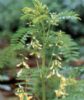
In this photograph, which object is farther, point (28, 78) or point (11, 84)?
point (11, 84)

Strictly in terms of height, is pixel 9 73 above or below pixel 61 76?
below

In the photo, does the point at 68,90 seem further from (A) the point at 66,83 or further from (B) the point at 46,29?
(B) the point at 46,29

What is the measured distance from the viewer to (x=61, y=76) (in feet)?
6.86

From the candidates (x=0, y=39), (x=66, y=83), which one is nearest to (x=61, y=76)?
(x=66, y=83)

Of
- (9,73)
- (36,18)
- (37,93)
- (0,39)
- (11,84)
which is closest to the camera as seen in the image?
(36,18)

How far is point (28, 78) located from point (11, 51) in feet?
0.47

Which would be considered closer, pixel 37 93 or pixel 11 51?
pixel 11 51

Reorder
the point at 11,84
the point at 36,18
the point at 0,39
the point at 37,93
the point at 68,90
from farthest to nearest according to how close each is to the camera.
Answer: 1. the point at 0,39
2. the point at 11,84
3. the point at 37,93
4. the point at 68,90
5. the point at 36,18

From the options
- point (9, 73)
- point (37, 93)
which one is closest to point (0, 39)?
point (9, 73)

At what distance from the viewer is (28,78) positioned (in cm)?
217

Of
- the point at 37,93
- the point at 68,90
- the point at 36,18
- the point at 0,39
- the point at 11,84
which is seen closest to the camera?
the point at 36,18

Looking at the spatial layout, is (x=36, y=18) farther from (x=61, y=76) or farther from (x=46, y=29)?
(x=61, y=76)

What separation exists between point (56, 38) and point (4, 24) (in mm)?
5528

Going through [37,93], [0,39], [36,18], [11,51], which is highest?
[36,18]
